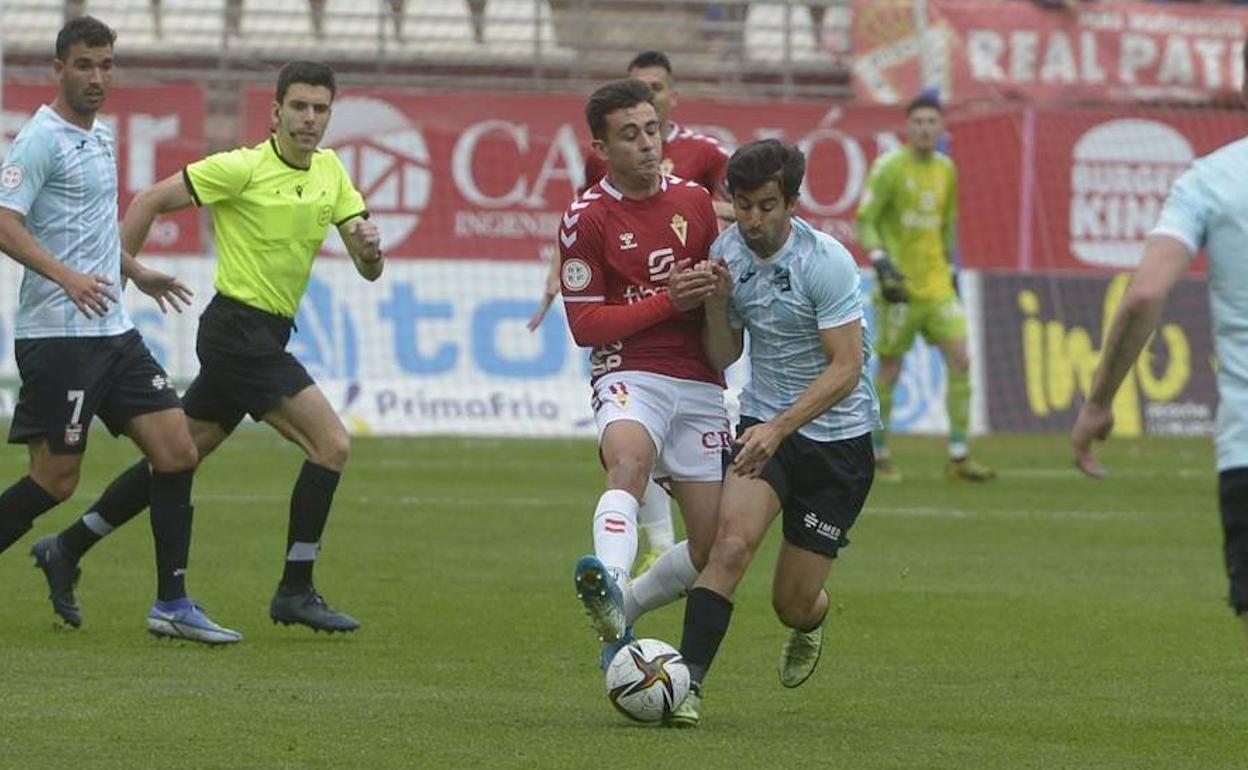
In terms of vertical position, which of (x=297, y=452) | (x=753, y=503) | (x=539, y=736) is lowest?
(x=297, y=452)

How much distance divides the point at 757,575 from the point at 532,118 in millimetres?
11787

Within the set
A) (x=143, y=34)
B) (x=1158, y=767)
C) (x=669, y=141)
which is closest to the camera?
(x=1158, y=767)

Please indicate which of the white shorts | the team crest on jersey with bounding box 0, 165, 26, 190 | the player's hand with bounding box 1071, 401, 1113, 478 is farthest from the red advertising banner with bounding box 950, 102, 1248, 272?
the player's hand with bounding box 1071, 401, 1113, 478

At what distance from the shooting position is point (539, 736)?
735 centimetres

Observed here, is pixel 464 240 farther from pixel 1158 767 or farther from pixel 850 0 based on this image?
pixel 1158 767

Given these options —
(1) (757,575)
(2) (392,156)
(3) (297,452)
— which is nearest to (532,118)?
(2) (392,156)

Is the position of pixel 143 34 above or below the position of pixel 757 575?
above

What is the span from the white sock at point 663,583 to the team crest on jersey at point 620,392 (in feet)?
2.08

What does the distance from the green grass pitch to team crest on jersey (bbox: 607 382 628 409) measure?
1.01 metres

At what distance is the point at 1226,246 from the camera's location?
A: 5.73 metres

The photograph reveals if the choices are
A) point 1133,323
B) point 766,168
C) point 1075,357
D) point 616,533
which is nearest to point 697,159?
point 766,168

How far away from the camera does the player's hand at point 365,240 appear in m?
9.77

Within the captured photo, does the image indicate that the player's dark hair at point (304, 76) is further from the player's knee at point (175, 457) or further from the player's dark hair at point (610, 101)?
the player's dark hair at point (610, 101)

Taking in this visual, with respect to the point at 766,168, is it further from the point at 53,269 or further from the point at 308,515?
the point at 308,515
